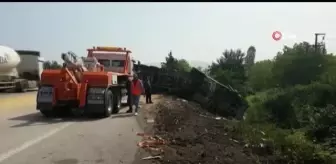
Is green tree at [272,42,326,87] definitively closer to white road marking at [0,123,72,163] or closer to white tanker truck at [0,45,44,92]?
white tanker truck at [0,45,44,92]

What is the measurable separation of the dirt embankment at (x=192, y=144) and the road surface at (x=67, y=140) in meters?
0.54

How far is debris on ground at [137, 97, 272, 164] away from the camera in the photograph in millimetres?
8102

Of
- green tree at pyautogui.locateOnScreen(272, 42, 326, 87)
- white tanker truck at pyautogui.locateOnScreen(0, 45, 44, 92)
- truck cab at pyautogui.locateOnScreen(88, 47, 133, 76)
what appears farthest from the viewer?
green tree at pyautogui.locateOnScreen(272, 42, 326, 87)

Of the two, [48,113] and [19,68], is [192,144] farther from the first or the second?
[19,68]

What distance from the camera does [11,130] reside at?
12023 millimetres

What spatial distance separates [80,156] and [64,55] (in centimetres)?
726

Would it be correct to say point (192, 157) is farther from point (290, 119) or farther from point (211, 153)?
point (290, 119)

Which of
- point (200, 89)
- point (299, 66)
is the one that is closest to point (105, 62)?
point (200, 89)

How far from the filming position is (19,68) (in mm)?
35219

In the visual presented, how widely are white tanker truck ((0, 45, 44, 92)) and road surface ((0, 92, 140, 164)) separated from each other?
17.0 m

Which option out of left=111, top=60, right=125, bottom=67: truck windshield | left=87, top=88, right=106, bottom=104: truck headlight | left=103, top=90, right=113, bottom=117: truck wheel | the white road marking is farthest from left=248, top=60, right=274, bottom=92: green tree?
the white road marking

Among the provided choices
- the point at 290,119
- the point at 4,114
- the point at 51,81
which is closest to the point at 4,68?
the point at 4,114

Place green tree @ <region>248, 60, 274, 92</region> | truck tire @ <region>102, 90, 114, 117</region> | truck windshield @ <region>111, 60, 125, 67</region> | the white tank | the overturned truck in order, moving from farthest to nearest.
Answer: green tree @ <region>248, 60, 274, 92</region>
the white tank
the overturned truck
truck windshield @ <region>111, 60, 125, 67</region>
truck tire @ <region>102, 90, 114, 117</region>

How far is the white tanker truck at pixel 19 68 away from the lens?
31172mm
